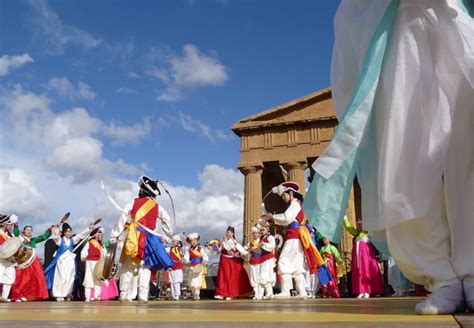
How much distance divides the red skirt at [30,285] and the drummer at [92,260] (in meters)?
1.11

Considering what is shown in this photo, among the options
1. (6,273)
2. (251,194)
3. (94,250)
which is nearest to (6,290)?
(6,273)

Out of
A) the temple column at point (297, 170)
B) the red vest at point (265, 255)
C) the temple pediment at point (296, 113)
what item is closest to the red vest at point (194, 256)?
the red vest at point (265, 255)

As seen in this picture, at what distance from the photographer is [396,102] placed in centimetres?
296

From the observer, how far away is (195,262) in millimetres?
15367

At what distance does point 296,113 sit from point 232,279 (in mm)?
23992

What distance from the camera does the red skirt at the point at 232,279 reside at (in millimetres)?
14000

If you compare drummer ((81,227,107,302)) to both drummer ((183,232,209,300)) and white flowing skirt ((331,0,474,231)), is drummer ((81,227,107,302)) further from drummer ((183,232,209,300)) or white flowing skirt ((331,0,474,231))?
white flowing skirt ((331,0,474,231))

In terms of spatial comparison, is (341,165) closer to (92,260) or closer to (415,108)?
(415,108)

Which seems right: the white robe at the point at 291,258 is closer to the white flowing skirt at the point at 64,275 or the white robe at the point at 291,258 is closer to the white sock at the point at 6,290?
the white sock at the point at 6,290

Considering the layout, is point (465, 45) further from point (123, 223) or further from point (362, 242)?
point (362, 242)

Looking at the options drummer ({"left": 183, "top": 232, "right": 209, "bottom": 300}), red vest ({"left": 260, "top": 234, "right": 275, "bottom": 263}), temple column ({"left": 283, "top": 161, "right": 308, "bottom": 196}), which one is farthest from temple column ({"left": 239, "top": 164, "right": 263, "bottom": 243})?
red vest ({"left": 260, "top": 234, "right": 275, "bottom": 263})

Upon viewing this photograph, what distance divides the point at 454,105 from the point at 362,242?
11939 millimetres

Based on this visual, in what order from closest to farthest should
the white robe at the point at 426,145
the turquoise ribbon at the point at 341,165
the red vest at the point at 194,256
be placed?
the white robe at the point at 426,145 < the turquoise ribbon at the point at 341,165 < the red vest at the point at 194,256

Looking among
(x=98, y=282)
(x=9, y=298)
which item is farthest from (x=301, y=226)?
(x=9, y=298)
